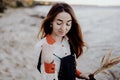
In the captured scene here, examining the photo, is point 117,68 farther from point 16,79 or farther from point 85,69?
point 16,79

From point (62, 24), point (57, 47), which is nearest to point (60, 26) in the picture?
point (62, 24)

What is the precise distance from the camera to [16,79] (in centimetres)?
522

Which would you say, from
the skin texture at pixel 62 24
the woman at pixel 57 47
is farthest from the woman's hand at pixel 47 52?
the skin texture at pixel 62 24

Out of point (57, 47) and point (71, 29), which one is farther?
point (71, 29)

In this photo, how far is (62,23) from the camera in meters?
2.56

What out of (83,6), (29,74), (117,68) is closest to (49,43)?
(117,68)

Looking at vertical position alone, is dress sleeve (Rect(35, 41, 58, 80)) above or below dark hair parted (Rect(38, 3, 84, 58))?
below

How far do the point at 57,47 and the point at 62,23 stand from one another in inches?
8.0

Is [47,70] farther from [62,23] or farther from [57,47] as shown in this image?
[62,23]

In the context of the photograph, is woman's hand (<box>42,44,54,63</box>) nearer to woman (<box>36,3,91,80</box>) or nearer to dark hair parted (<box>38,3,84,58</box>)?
woman (<box>36,3,91,80</box>)

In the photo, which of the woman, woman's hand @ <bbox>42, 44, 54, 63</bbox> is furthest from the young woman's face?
woman's hand @ <bbox>42, 44, 54, 63</bbox>

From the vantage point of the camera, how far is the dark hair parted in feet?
8.56

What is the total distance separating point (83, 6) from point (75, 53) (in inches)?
738

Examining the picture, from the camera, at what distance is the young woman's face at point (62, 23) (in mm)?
2553
